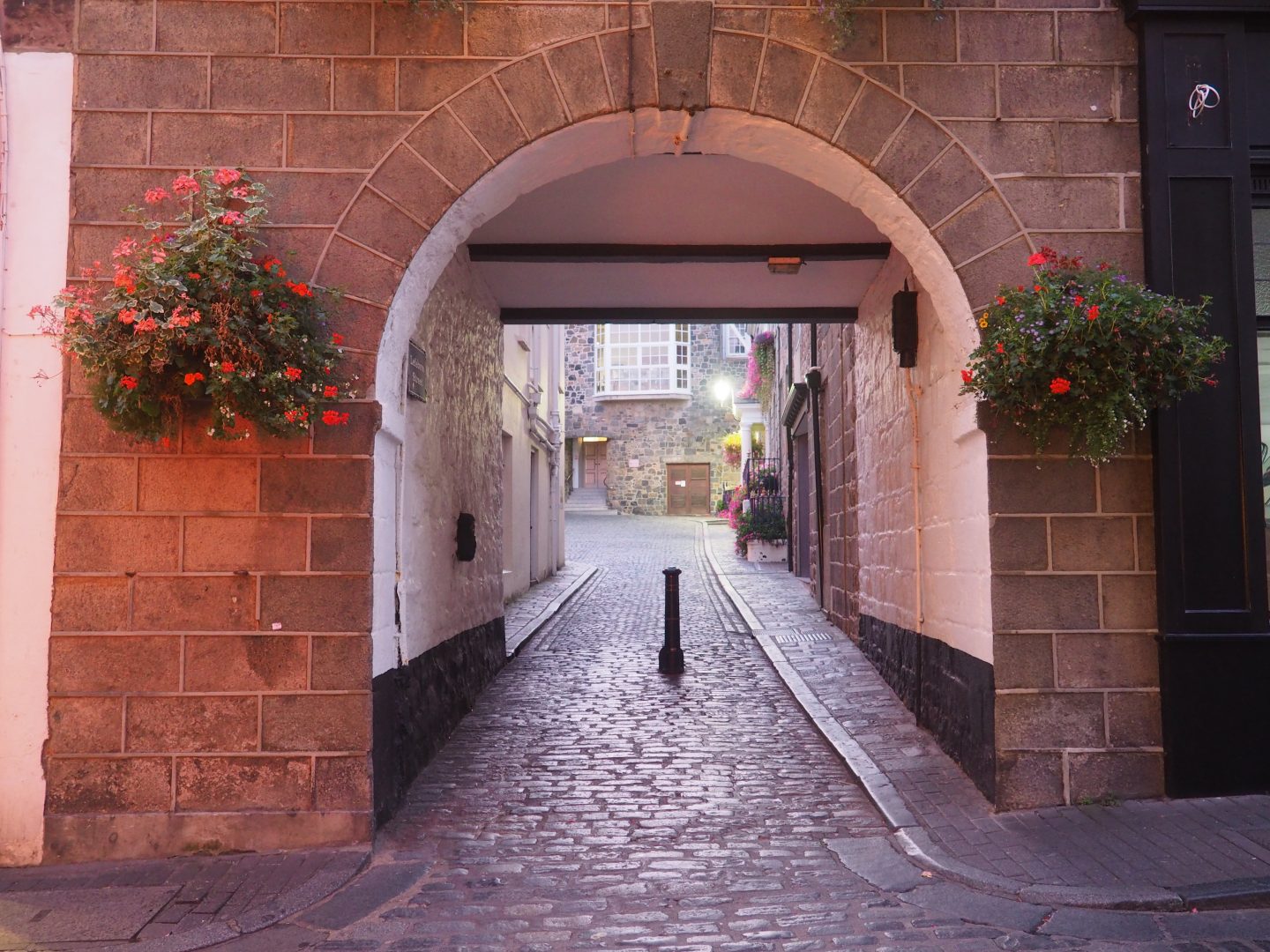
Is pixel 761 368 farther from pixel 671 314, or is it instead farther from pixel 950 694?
pixel 950 694

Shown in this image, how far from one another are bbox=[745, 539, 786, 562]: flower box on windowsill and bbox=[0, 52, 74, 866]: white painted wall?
16.4 meters

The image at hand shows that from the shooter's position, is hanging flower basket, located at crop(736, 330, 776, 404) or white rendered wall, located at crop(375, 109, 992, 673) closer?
white rendered wall, located at crop(375, 109, 992, 673)

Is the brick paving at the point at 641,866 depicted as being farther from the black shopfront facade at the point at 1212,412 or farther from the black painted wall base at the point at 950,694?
the black shopfront facade at the point at 1212,412

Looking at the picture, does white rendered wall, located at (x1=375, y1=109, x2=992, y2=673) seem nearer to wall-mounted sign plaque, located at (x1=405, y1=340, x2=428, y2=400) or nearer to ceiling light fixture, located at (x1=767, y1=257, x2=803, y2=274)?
wall-mounted sign plaque, located at (x1=405, y1=340, x2=428, y2=400)

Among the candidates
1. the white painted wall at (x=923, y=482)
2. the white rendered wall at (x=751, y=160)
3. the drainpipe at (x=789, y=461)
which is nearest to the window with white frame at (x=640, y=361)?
the drainpipe at (x=789, y=461)

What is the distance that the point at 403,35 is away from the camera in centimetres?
467

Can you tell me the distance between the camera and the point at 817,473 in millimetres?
12453

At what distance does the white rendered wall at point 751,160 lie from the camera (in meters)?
4.70

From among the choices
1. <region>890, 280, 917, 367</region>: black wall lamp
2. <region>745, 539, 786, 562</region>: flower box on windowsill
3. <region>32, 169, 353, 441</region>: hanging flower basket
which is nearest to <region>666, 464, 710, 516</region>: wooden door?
<region>745, 539, 786, 562</region>: flower box on windowsill

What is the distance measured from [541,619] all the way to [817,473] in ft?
12.9

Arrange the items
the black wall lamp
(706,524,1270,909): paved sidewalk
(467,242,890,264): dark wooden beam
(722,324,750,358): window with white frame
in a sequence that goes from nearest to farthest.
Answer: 1. (706,524,1270,909): paved sidewalk
2. the black wall lamp
3. (467,242,890,264): dark wooden beam
4. (722,324,750,358): window with white frame

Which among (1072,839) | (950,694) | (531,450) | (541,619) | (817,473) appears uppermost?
(531,450)

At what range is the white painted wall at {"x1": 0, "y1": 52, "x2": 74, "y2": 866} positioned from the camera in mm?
4324

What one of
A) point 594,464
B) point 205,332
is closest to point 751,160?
point 205,332
